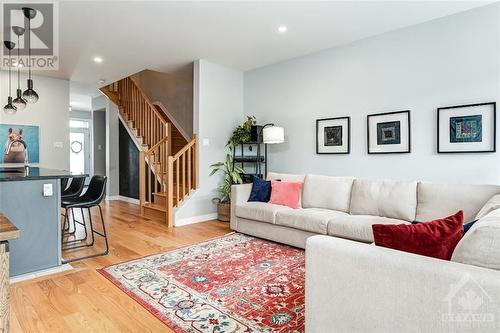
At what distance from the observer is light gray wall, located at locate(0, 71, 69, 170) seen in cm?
557

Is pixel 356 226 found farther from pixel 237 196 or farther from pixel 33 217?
pixel 33 217

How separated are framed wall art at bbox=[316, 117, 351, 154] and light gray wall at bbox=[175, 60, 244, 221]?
164 centimetres

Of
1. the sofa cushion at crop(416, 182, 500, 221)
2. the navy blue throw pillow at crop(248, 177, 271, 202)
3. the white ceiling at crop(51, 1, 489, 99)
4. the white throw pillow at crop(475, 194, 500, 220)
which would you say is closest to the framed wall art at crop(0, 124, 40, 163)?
the white ceiling at crop(51, 1, 489, 99)

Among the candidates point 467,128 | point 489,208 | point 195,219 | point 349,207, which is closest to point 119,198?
point 195,219

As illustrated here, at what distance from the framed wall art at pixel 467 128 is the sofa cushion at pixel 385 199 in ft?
2.28

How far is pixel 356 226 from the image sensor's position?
9.61 feet

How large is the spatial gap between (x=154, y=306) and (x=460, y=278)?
6.22ft

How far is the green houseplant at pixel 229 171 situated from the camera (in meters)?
4.95

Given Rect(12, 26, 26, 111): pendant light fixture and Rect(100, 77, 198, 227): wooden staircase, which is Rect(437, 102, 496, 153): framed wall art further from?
Rect(12, 26, 26, 111): pendant light fixture

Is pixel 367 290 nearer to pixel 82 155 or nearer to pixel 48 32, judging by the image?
pixel 48 32

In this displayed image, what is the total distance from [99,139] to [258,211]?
22.1 feet

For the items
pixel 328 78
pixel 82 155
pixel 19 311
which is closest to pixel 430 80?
pixel 328 78

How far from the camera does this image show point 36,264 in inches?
109

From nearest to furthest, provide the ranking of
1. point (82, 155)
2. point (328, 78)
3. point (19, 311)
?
1. point (19, 311)
2. point (328, 78)
3. point (82, 155)
